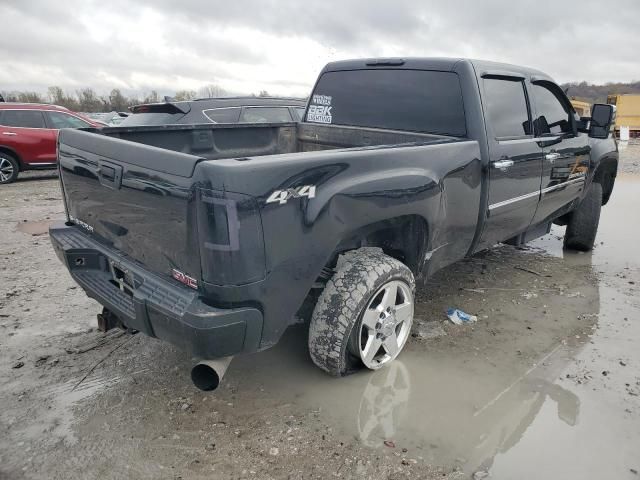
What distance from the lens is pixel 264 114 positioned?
710 centimetres

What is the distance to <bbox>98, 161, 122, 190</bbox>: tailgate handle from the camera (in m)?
2.38

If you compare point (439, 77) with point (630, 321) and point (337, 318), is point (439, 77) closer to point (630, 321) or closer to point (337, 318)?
point (337, 318)

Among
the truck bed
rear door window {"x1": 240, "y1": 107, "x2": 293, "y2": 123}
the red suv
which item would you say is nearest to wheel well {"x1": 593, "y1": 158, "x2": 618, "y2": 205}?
the truck bed

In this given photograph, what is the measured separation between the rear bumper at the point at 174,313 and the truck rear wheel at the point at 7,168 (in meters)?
8.70

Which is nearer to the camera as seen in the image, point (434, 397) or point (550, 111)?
point (434, 397)

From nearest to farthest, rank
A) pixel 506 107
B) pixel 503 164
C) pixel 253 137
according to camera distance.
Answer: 1. pixel 503 164
2. pixel 506 107
3. pixel 253 137

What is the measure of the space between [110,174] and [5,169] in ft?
29.6

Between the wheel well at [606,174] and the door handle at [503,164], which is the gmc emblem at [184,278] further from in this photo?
the wheel well at [606,174]

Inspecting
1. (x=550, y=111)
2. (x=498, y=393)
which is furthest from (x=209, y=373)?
(x=550, y=111)

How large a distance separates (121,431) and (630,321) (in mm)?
3707

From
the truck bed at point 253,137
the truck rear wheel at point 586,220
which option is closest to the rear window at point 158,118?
the truck bed at point 253,137

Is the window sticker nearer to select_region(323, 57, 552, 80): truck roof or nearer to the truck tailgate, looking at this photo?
select_region(323, 57, 552, 80): truck roof

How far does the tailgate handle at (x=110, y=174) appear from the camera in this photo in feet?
7.80

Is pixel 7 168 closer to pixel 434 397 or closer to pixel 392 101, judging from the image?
pixel 392 101
